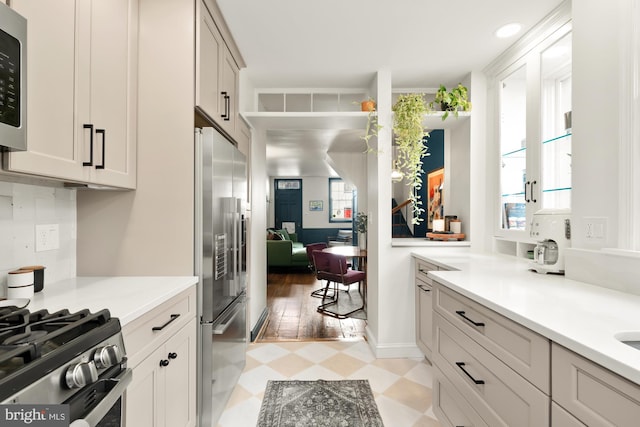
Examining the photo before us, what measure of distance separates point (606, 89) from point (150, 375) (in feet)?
7.75

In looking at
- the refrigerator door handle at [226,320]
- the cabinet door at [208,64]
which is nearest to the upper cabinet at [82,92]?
the cabinet door at [208,64]

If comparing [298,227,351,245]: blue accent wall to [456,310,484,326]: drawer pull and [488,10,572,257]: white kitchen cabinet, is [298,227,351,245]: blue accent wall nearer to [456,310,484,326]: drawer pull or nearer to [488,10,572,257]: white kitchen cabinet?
[488,10,572,257]: white kitchen cabinet

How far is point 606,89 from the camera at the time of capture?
145 centimetres

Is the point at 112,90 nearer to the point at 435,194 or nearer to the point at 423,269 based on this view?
the point at 423,269

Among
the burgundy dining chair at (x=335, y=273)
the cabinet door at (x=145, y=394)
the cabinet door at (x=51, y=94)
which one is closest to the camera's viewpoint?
the cabinet door at (x=51, y=94)

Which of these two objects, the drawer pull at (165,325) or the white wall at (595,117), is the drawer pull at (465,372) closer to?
the white wall at (595,117)

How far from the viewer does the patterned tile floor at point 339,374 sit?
194cm

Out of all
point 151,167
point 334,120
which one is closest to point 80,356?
point 151,167

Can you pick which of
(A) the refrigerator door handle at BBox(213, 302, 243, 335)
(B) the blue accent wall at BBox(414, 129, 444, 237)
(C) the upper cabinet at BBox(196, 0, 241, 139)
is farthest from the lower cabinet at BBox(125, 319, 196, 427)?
(B) the blue accent wall at BBox(414, 129, 444, 237)

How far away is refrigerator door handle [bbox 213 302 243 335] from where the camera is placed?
1.77 m

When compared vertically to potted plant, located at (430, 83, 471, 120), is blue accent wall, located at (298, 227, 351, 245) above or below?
below

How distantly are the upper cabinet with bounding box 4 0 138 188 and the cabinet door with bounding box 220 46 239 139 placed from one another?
58 cm

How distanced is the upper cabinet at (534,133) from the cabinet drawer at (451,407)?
4.19 feet

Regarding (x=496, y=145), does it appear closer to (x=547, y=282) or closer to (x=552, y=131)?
(x=552, y=131)
